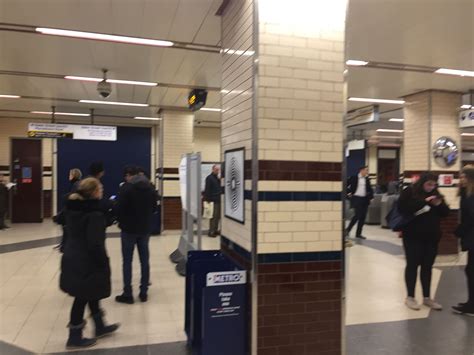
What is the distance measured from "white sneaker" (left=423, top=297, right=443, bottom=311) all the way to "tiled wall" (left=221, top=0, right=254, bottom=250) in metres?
2.39

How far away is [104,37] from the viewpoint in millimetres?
4613

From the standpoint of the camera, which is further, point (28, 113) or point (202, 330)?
point (28, 113)

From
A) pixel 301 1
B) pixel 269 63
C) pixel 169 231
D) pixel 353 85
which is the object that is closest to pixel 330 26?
pixel 301 1

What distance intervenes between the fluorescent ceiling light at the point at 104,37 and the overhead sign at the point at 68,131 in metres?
4.63

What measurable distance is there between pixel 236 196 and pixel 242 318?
95cm

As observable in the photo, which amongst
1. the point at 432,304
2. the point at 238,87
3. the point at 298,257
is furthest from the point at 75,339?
the point at 432,304

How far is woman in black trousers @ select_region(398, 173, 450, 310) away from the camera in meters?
4.08

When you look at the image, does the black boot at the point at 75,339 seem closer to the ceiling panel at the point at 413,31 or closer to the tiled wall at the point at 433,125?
the ceiling panel at the point at 413,31

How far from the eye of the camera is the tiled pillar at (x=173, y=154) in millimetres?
9242

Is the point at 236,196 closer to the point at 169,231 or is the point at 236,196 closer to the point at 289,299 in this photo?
the point at 289,299

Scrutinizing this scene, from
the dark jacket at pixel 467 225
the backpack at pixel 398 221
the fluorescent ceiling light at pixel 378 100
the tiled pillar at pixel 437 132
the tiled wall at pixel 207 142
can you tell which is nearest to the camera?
the dark jacket at pixel 467 225

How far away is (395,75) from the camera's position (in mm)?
6141

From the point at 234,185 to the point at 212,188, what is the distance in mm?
5304

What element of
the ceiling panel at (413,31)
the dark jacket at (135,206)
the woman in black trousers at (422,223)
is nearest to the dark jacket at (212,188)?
the ceiling panel at (413,31)
